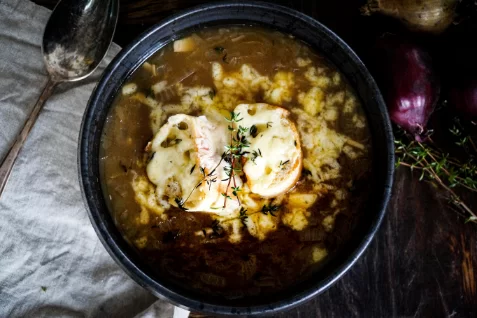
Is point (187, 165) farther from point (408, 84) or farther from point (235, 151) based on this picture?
point (408, 84)

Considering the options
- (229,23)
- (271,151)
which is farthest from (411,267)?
(229,23)

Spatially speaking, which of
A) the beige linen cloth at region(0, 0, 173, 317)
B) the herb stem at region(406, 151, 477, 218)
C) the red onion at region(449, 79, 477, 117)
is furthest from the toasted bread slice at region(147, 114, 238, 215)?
the red onion at region(449, 79, 477, 117)

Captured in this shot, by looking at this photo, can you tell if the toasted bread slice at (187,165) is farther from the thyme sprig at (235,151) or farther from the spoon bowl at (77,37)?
the spoon bowl at (77,37)

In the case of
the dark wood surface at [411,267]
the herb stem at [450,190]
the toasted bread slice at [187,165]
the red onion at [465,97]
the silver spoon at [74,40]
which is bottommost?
the dark wood surface at [411,267]

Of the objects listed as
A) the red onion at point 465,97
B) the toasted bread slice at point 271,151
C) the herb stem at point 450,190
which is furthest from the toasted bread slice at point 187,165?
the red onion at point 465,97

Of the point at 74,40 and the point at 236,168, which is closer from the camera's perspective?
the point at 236,168

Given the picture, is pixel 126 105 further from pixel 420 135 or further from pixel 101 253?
pixel 420 135
